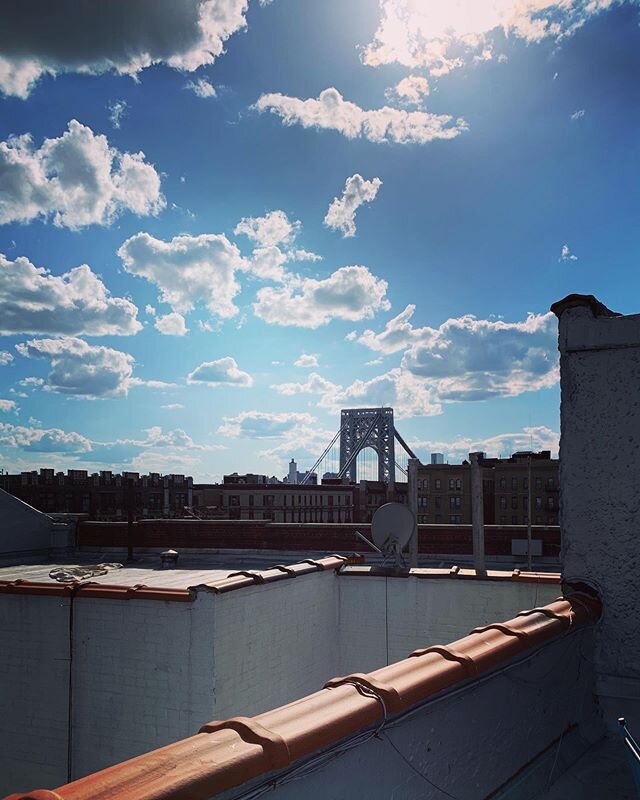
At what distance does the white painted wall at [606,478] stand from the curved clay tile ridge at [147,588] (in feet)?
17.6

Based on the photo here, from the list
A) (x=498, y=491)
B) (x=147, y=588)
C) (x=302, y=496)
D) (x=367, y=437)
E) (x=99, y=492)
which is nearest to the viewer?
(x=147, y=588)

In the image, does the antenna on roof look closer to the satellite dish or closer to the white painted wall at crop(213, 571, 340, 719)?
the satellite dish

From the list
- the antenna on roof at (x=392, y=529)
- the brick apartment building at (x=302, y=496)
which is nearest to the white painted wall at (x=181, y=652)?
the antenna on roof at (x=392, y=529)

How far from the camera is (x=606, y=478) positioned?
17.1 feet

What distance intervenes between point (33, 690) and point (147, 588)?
8.76ft

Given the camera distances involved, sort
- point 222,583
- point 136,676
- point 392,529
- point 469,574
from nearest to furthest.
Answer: point 222,583 < point 136,676 < point 469,574 < point 392,529

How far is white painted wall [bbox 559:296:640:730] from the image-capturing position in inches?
197

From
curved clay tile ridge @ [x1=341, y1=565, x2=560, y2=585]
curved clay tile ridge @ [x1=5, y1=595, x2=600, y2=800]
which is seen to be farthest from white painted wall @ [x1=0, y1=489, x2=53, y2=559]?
curved clay tile ridge @ [x1=5, y1=595, x2=600, y2=800]

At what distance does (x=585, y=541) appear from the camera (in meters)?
5.25

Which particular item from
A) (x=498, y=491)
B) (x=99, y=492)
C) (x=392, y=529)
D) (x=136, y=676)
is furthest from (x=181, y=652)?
(x=99, y=492)

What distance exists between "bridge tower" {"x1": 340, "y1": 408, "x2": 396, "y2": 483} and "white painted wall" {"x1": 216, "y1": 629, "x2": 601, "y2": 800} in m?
132

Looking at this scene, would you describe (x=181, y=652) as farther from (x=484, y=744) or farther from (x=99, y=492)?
(x=99, y=492)

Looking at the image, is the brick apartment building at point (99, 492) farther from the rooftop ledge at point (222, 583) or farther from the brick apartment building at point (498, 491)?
the rooftop ledge at point (222, 583)

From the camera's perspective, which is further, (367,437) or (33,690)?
(367,437)
